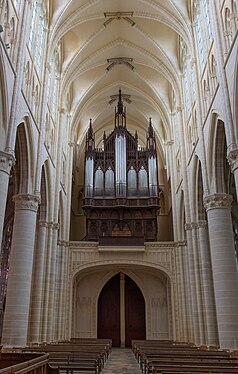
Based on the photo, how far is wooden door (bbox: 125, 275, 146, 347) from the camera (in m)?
30.1

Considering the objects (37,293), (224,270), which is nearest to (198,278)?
(224,270)

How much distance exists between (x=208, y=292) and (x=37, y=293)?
8.71 metres

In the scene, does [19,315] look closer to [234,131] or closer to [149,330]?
[234,131]

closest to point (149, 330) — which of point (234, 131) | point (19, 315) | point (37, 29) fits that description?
point (19, 315)

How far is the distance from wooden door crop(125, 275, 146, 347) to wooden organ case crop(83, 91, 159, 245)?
517cm

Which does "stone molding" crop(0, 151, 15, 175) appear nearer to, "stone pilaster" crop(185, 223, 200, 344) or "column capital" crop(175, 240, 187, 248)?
"stone pilaster" crop(185, 223, 200, 344)

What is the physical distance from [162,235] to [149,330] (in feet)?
27.4

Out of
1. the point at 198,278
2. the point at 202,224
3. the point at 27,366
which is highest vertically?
the point at 202,224

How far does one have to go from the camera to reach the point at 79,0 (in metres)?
22.7

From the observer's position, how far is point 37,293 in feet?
63.4

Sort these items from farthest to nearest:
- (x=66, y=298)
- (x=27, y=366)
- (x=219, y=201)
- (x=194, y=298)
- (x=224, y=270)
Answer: (x=66, y=298) → (x=194, y=298) → (x=219, y=201) → (x=224, y=270) → (x=27, y=366)

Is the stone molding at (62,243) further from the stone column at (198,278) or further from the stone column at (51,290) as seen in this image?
the stone column at (198,278)

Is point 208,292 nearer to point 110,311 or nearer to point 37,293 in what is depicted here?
point 37,293

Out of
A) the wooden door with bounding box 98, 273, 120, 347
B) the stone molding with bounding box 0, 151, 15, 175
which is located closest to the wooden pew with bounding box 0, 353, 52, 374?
the stone molding with bounding box 0, 151, 15, 175
